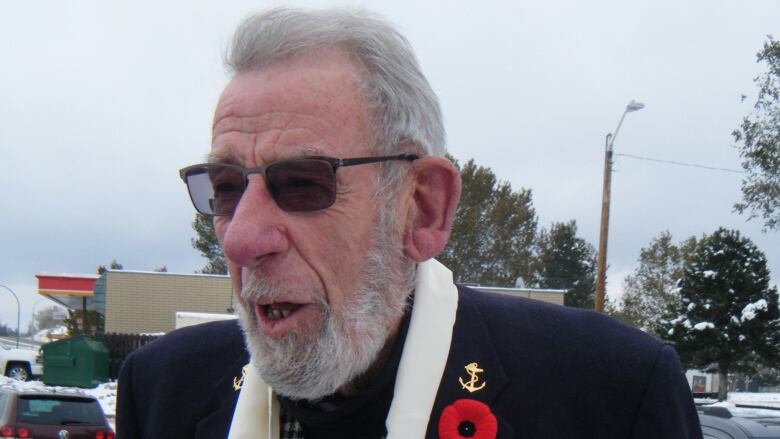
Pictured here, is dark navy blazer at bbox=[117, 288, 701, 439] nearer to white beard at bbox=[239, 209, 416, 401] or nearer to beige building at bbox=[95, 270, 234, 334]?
white beard at bbox=[239, 209, 416, 401]

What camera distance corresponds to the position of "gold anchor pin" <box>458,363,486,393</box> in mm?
2014

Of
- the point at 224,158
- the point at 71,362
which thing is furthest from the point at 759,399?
the point at 224,158

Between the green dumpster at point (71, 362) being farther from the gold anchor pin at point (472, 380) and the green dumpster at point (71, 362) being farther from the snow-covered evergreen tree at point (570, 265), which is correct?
the snow-covered evergreen tree at point (570, 265)

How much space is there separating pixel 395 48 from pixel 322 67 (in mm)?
211

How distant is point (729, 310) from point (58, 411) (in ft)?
67.7

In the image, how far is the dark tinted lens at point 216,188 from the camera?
1.97 meters

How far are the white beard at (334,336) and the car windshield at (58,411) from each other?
11.1 m

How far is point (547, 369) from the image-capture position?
6.60ft

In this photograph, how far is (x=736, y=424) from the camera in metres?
5.26

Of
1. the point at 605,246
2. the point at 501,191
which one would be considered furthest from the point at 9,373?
the point at 501,191

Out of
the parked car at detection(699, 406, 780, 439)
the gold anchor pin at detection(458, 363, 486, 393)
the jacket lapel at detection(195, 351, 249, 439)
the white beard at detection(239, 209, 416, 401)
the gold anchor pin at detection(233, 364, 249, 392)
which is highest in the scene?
the white beard at detection(239, 209, 416, 401)

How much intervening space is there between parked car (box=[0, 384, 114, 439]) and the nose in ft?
36.2

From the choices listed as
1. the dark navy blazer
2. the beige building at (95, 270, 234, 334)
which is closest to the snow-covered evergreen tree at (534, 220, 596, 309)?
the beige building at (95, 270, 234, 334)

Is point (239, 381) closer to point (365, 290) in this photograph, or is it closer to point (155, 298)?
point (365, 290)
